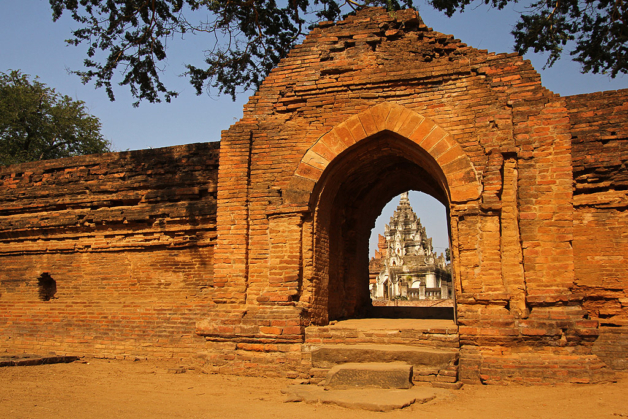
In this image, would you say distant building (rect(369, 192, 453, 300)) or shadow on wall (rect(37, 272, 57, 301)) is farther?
distant building (rect(369, 192, 453, 300))

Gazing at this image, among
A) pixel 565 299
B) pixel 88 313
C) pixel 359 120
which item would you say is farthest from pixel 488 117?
A: pixel 88 313

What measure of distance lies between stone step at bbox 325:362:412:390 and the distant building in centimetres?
2080

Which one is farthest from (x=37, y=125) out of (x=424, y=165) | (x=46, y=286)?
(x=424, y=165)

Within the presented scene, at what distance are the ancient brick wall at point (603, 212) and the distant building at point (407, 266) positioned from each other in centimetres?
A: 1884

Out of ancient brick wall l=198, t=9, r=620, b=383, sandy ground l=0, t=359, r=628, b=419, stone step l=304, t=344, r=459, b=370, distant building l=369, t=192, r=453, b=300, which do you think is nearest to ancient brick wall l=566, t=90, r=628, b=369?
ancient brick wall l=198, t=9, r=620, b=383

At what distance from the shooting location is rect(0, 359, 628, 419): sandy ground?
4.68 meters

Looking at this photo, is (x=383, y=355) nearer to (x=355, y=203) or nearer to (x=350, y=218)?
(x=350, y=218)

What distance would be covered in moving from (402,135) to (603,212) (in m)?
3.30

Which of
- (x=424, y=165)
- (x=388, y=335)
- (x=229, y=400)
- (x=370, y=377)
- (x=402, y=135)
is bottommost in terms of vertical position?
(x=229, y=400)

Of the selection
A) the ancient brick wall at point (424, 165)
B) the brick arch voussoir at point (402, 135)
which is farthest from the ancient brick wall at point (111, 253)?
the brick arch voussoir at point (402, 135)

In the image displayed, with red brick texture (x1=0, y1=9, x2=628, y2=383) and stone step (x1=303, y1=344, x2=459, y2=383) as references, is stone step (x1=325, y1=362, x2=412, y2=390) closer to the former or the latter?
stone step (x1=303, y1=344, x2=459, y2=383)

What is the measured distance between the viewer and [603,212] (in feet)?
24.0

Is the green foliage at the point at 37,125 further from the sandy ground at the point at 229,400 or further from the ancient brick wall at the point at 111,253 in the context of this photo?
the sandy ground at the point at 229,400

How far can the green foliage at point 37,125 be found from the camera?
2164cm
